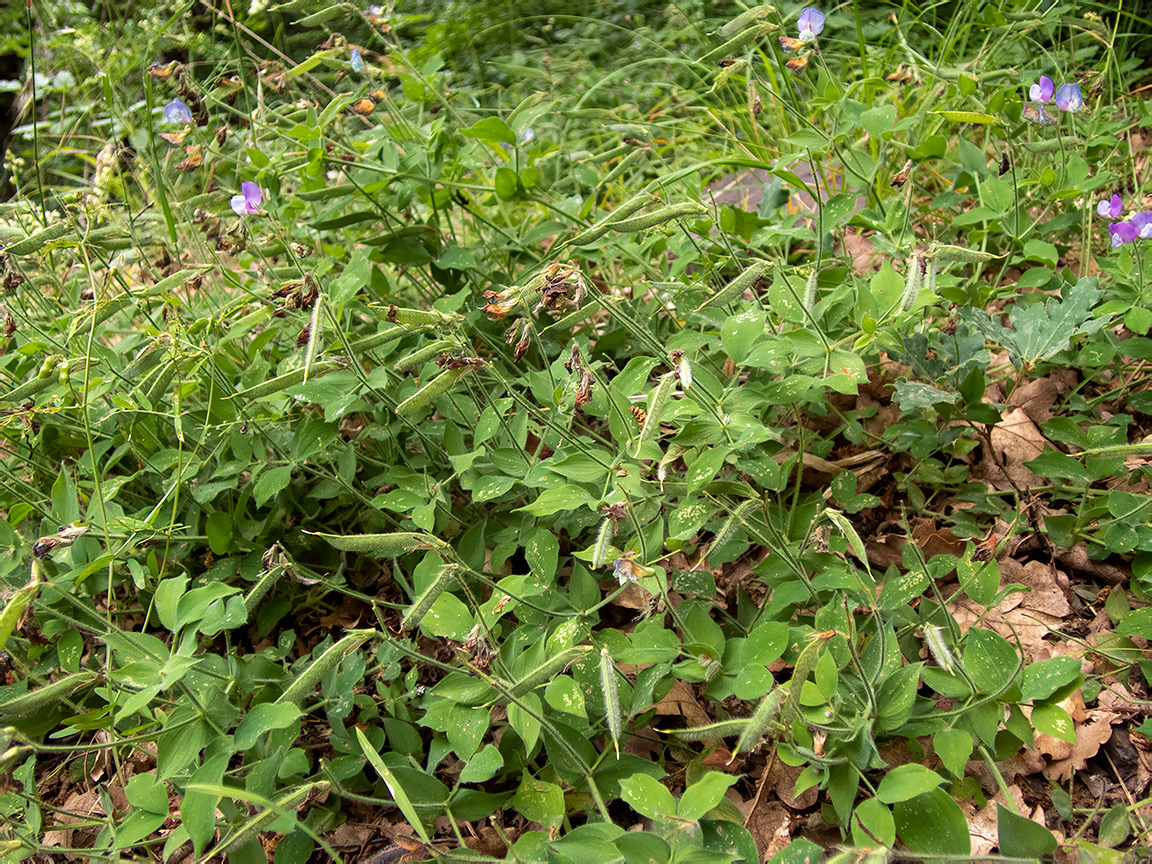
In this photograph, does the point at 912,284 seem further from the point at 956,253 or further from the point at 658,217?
the point at 658,217

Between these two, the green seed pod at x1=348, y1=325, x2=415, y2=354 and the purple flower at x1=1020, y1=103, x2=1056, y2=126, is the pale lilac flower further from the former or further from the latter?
the green seed pod at x1=348, y1=325, x2=415, y2=354

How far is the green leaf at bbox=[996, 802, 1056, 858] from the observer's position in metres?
1.08

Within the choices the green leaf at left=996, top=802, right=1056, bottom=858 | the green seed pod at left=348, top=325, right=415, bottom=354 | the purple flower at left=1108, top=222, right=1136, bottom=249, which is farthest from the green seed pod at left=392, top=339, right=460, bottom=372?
the purple flower at left=1108, top=222, right=1136, bottom=249

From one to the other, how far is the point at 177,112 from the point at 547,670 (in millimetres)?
1939

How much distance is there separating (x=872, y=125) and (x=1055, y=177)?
1.92 feet

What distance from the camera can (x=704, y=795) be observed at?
3.79ft

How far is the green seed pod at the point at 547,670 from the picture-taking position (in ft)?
3.96

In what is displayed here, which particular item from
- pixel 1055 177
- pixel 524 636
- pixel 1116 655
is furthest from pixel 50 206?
pixel 1116 655

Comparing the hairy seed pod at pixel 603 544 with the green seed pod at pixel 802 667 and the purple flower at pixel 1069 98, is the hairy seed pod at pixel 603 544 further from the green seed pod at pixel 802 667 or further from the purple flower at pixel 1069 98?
the purple flower at pixel 1069 98

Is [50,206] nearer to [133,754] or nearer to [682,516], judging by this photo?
[133,754]

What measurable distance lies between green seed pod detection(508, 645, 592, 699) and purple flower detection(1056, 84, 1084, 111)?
1949 mm

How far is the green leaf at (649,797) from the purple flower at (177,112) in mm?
2107

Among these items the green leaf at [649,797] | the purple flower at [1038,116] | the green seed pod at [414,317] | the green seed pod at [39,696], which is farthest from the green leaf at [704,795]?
the purple flower at [1038,116]

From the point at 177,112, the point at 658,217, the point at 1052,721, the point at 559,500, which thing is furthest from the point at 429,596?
the point at 177,112
